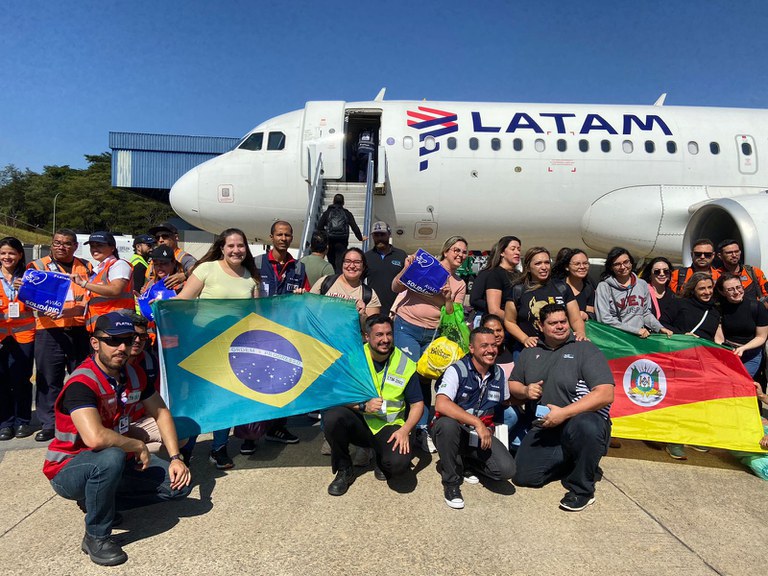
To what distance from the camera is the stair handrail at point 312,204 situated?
371 inches

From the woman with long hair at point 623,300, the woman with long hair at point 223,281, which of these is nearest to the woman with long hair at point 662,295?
the woman with long hair at point 623,300

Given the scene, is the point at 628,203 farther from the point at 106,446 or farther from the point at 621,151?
the point at 106,446

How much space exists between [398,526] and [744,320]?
13.6 feet

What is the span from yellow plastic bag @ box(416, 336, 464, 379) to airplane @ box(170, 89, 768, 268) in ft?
20.7

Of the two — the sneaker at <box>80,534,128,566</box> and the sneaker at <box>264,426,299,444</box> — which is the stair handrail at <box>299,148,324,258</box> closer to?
the sneaker at <box>264,426,299,444</box>

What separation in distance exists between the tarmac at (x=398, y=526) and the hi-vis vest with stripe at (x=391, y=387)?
19.3 inches

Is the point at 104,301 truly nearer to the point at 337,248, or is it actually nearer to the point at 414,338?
the point at 414,338

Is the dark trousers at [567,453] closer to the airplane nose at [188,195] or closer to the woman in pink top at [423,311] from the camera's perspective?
the woman in pink top at [423,311]

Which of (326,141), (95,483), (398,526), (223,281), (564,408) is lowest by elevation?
(398,526)

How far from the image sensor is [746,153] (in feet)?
34.7

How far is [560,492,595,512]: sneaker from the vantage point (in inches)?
137

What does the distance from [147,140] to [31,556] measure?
41099mm

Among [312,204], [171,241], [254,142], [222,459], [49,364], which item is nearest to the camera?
[222,459]

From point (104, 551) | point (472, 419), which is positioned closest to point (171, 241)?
point (104, 551)
